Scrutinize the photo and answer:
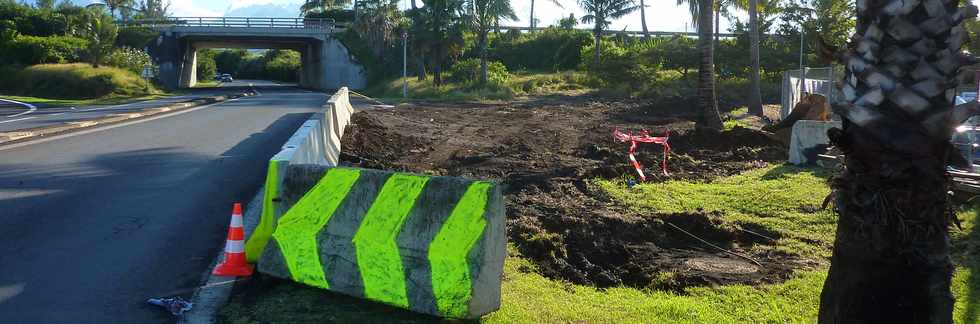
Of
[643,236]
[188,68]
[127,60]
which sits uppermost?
[127,60]

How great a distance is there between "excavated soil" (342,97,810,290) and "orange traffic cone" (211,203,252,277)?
98.2 inches

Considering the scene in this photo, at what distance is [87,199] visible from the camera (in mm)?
9078

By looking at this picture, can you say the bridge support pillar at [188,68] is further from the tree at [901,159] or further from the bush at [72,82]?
the tree at [901,159]

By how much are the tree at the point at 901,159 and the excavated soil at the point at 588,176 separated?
8.35 feet

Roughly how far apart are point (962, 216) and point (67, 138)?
590 inches

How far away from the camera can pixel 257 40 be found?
220 feet

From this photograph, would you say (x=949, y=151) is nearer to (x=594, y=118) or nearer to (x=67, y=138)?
(x=67, y=138)

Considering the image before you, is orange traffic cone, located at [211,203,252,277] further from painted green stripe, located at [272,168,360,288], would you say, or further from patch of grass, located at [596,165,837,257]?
patch of grass, located at [596,165,837,257]

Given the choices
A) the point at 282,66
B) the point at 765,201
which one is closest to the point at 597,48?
the point at 765,201

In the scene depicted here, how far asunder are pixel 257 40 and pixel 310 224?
213 ft

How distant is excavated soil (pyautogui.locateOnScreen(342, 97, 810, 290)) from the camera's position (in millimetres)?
7195

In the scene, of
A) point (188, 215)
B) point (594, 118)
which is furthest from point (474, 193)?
point (594, 118)

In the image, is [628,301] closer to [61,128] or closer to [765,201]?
[765,201]

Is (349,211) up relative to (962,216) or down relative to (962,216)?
up
